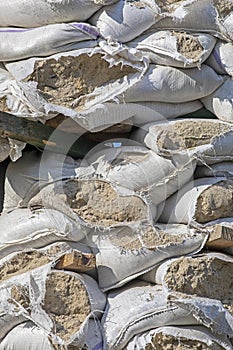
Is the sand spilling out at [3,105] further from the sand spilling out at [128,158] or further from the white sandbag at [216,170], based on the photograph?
the white sandbag at [216,170]

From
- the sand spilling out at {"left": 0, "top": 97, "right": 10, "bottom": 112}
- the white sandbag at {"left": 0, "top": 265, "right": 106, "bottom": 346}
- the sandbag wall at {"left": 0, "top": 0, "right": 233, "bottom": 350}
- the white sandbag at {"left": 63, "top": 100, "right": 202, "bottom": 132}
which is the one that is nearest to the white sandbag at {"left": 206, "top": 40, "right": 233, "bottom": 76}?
the sandbag wall at {"left": 0, "top": 0, "right": 233, "bottom": 350}

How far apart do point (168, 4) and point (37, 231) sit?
24.1 inches

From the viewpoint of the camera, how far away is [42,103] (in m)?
1.73

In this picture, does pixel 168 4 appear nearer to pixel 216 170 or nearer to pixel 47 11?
pixel 47 11

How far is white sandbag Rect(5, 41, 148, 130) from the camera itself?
5.74 feet

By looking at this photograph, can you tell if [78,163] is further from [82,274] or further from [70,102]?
[82,274]

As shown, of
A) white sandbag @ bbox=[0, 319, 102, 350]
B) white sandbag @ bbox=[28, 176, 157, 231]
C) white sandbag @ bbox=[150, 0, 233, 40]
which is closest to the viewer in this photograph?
white sandbag @ bbox=[0, 319, 102, 350]

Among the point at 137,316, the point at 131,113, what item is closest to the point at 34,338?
the point at 137,316

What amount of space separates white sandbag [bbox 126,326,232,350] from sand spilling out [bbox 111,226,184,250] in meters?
0.18

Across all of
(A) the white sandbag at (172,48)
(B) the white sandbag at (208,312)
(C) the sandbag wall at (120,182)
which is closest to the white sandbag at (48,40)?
(C) the sandbag wall at (120,182)

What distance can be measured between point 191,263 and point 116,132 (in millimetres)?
346

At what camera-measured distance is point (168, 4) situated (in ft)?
6.15

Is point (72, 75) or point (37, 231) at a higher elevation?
point (72, 75)

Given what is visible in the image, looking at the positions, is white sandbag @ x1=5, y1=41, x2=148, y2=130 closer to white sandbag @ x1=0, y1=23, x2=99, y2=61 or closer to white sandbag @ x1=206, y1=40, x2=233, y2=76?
white sandbag @ x1=0, y1=23, x2=99, y2=61
